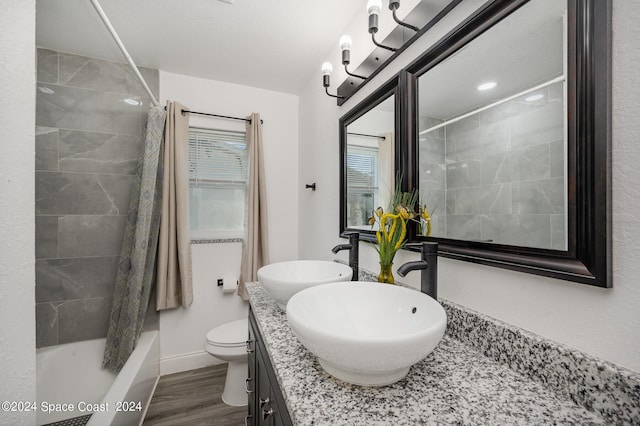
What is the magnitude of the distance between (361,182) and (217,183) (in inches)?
57.3

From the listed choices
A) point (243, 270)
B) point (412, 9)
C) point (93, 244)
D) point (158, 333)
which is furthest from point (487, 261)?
point (158, 333)

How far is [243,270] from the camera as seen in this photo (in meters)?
2.18

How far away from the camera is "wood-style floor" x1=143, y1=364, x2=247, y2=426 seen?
154 centimetres

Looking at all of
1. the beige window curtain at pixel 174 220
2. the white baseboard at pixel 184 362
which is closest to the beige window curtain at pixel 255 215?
the beige window curtain at pixel 174 220

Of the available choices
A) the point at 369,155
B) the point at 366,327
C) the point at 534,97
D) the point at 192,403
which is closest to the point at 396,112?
the point at 369,155

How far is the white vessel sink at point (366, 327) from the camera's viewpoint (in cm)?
48

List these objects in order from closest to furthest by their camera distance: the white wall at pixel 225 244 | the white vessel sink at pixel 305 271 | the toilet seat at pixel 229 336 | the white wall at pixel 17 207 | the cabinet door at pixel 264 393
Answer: the white wall at pixel 17 207
the cabinet door at pixel 264 393
the white vessel sink at pixel 305 271
the toilet seat at pixel 229 336
the white wall at pixel 225 244

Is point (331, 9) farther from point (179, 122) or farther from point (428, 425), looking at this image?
point (428, 425)

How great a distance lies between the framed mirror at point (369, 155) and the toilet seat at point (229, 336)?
0.99m

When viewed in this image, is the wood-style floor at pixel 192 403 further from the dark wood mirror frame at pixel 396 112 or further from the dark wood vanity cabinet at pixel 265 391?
the dark wood mirror frame at pixel 396 112

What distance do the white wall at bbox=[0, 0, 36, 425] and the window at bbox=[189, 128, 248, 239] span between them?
160 cm

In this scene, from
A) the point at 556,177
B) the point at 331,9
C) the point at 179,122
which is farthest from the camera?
the point at 179,122

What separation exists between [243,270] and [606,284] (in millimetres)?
2102

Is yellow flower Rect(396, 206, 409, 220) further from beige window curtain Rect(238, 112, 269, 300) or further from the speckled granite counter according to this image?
beige window curtain Rect(238, 112, 269, 300)
